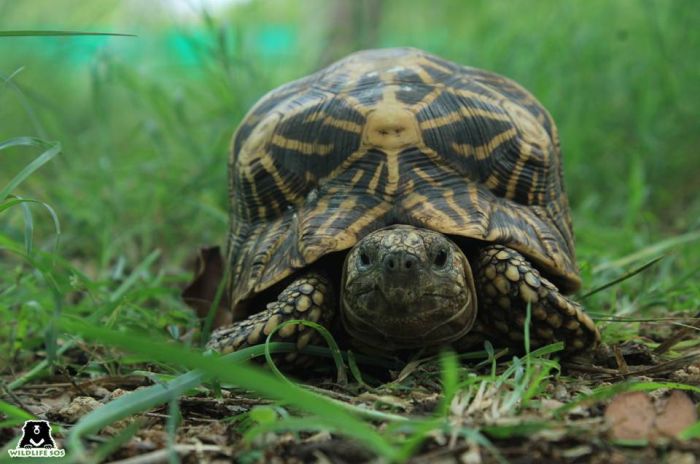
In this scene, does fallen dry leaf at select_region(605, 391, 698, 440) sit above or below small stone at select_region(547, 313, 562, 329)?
below

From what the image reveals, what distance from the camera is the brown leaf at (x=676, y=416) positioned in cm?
167

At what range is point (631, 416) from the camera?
A: 1.72 m

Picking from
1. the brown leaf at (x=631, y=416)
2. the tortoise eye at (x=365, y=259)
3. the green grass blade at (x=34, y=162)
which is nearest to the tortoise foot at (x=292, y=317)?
the tortoise eye at (x=365, y=259)

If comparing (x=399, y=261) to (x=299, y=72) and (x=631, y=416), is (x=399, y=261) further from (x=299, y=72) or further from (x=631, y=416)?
(x=299, y=72)

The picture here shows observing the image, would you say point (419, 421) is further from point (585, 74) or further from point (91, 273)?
point (585, 74)

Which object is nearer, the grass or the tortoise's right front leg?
the grass

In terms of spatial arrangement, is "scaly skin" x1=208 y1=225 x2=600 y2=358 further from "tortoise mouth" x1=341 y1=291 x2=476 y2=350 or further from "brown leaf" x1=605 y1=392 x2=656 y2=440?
"brown leaf" x1=605 y1=392 x2=656 y2=440

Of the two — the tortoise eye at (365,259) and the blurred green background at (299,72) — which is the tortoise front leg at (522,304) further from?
the blurred green background at (299,72)

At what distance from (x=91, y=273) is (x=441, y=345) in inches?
100

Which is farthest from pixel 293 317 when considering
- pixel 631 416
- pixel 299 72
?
pixel 299 72

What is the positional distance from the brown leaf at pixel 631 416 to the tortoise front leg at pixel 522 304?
610 mm

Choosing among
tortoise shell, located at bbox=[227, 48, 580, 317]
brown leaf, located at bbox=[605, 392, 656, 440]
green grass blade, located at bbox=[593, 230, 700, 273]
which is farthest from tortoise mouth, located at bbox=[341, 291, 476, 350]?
green grass blade, located at bbox=[593, 230, 700, 273]

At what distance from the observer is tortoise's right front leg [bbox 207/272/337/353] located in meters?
2.40

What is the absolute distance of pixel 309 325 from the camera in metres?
2.30
